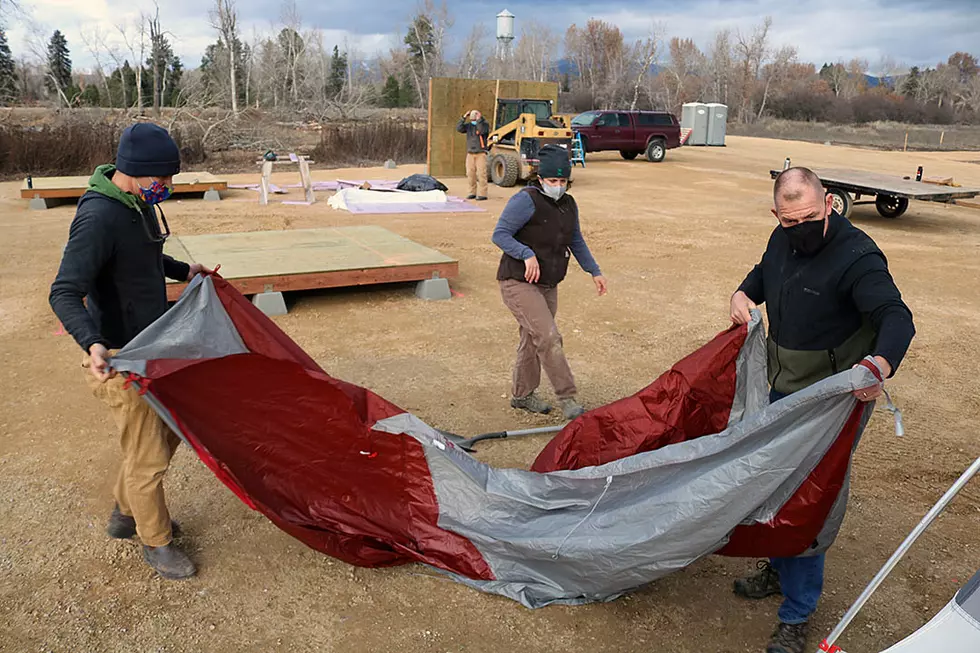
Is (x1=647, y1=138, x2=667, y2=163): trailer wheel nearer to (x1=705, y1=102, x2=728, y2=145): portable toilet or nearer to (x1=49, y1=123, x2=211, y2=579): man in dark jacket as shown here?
(x1=705, y1=102, x2=728, y2=145): portable toilet

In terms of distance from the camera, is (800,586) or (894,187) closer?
(800,586)

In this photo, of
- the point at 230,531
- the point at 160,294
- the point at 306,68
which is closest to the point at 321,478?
the point at 230,531

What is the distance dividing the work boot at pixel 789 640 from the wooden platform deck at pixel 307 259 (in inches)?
211

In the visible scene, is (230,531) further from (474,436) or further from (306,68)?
(306,68)

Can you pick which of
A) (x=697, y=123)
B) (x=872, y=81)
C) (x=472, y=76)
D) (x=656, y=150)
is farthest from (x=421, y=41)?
(x=872, y=81)

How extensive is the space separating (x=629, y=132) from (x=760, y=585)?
912 inches

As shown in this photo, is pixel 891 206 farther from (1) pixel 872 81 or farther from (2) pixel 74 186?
(1) pixel 872 81

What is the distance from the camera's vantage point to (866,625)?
3.06 metres

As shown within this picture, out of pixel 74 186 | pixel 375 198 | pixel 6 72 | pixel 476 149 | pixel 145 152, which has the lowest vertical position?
pixel 375 198

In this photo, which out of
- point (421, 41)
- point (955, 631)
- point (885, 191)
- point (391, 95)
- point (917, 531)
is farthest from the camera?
point (421, 41)

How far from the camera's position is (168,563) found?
3.25 meters

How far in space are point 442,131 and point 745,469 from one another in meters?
18.8

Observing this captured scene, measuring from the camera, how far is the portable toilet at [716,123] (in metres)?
33.6

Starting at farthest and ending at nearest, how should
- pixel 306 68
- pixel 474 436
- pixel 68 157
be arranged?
pixel 306 68
pixel 68 157
pixel 474 436
